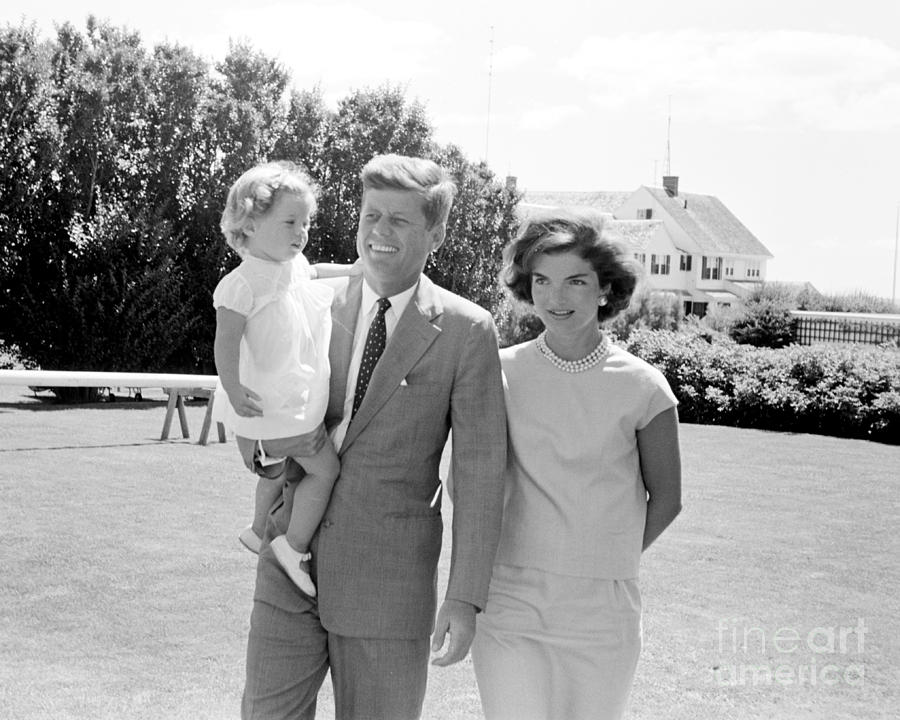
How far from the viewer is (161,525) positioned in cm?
912

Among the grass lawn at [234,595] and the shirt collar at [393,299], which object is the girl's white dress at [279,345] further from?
the grass lawn at [234,595]

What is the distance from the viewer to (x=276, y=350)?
3373 millimetres

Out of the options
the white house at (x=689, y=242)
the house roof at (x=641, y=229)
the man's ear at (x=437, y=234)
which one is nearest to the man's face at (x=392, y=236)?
the man's ear at (x=437, y=234)

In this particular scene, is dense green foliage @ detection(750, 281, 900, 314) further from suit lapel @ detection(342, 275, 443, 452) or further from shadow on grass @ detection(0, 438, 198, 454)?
suit lapel @ detection(342, 275, 443, 452)

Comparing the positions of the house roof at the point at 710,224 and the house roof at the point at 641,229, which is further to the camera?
the house roof at the point at 710,224

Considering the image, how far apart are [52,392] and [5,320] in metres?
1.73

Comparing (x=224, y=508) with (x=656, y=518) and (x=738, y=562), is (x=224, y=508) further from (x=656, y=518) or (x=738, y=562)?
(x=656, y=518)

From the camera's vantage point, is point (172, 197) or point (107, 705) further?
point (172, 197)

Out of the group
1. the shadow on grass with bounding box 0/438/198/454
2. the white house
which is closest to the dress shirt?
the shadow on grass with bounding box 0/438/198/454

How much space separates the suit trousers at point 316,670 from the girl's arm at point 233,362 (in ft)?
1.91

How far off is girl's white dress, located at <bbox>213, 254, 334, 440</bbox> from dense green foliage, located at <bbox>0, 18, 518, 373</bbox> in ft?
64.6

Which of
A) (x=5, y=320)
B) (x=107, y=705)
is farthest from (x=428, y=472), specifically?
(x=5, y=320)

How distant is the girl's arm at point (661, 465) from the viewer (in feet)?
10.9

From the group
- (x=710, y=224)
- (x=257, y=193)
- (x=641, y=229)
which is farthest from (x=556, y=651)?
(x=710, y=224)
